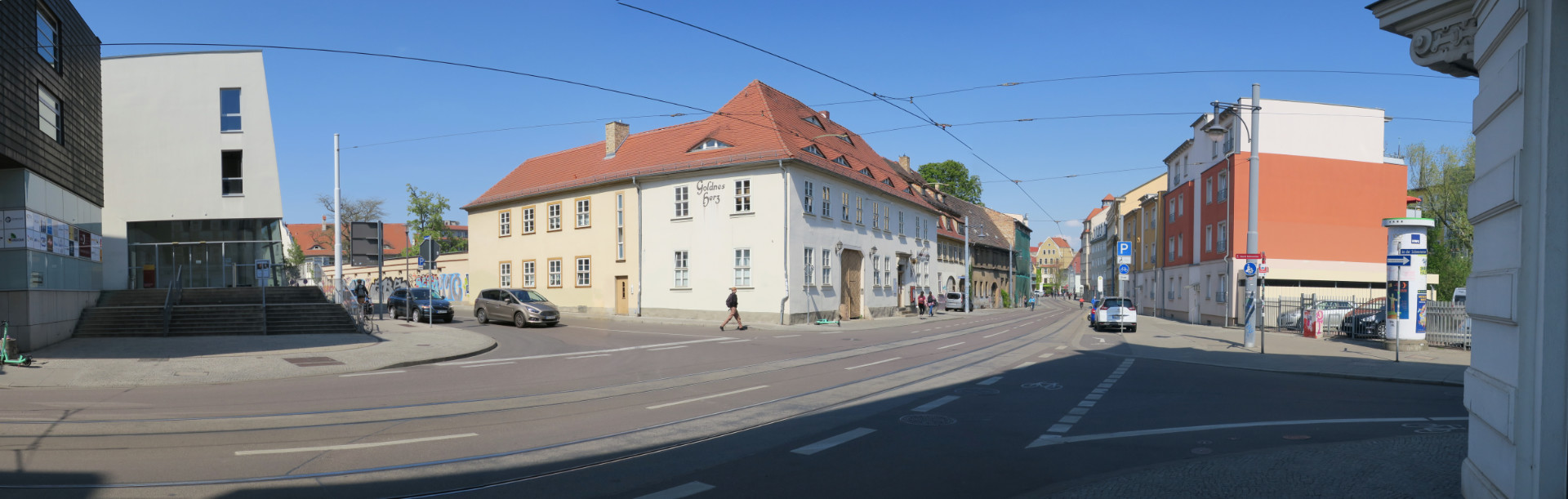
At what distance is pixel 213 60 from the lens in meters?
25.0

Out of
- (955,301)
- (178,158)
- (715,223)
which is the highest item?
(178,158)

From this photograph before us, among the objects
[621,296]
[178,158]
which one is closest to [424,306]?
[178,158]

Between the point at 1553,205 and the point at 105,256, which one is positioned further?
the point at 105,256

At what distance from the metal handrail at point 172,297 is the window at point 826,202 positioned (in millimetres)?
23010

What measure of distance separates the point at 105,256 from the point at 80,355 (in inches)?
454

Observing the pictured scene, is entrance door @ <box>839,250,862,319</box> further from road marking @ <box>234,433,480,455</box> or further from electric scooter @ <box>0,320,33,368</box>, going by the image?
road marking @ <box>234,433,480,455</box>

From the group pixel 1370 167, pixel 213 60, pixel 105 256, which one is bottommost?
pixel 105 256

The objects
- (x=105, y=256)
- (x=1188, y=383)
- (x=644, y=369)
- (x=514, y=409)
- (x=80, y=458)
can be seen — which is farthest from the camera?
(x=105, y=256)

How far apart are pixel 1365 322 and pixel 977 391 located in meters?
20.4

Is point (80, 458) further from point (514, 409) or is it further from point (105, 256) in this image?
point (105, 256)

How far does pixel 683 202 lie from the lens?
3528 cm

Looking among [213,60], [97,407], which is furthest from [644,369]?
[213,60]

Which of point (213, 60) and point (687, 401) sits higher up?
point (213, 60)

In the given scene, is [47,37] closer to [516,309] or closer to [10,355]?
[10,355]
